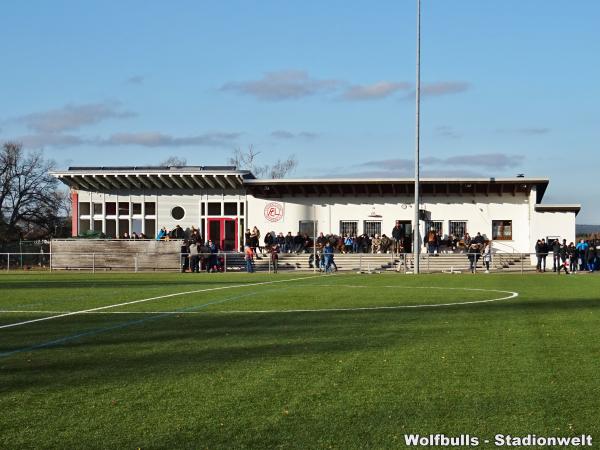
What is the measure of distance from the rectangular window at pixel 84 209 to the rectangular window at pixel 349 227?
16.4 meters

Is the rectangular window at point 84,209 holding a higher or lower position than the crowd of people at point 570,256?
higher

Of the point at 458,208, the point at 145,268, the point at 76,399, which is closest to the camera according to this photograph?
the point at 76,399

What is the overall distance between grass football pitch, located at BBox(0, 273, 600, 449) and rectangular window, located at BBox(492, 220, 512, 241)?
36323 millimetres

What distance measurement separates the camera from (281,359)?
10266 mm

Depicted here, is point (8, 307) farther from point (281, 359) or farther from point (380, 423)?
point (380, 423)

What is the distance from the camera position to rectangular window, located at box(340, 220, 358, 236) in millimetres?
54188

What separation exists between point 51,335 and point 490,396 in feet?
23.1

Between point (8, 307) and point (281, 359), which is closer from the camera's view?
point (281, 359)

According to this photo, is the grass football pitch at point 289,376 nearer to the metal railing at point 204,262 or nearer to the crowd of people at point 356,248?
the crowd of people at point 356,248

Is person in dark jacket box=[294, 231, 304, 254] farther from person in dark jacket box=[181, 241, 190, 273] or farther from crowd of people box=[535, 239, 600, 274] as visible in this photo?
crowd of people box=[535, 239, 600, 274]

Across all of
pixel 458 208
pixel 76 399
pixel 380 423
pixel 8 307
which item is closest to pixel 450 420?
pixel 380 423

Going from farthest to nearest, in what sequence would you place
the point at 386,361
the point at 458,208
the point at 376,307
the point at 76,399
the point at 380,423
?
→ the point at 458,208
the point at 376,307
the point at 386,361
the point at 76,399
the point at 380,423

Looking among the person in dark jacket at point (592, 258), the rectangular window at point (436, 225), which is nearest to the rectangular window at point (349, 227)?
the rectangular window at point (436, 225)

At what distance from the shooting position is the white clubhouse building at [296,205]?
5250 cm
